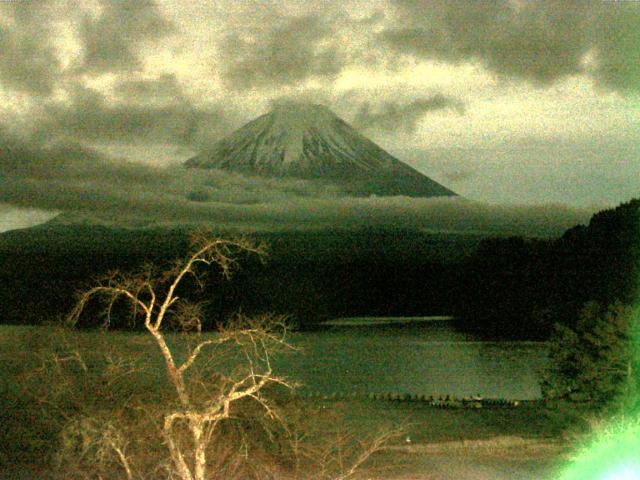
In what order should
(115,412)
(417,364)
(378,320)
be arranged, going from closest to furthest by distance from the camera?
(115,412) → (417,364) → (378,320)

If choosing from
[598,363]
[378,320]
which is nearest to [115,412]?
[598,363]

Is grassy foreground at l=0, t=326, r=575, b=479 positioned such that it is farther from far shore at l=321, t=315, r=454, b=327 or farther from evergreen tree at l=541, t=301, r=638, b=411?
far shore at l=321, t=315, r=454, b=327

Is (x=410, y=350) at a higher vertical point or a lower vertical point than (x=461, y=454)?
lower

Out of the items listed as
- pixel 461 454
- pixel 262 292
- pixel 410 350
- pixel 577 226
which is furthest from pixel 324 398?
pixel 262 292

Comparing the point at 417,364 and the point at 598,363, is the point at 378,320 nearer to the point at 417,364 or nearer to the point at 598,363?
the point at 417,364

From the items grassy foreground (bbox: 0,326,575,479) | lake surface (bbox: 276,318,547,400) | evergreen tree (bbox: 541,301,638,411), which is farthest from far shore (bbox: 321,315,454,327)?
evergreen tree (bbox: 541,301,638,411)

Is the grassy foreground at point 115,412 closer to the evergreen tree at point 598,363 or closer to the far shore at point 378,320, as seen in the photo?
the evergreen tree at point 598,363

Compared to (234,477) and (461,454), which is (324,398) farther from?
(234,477)
